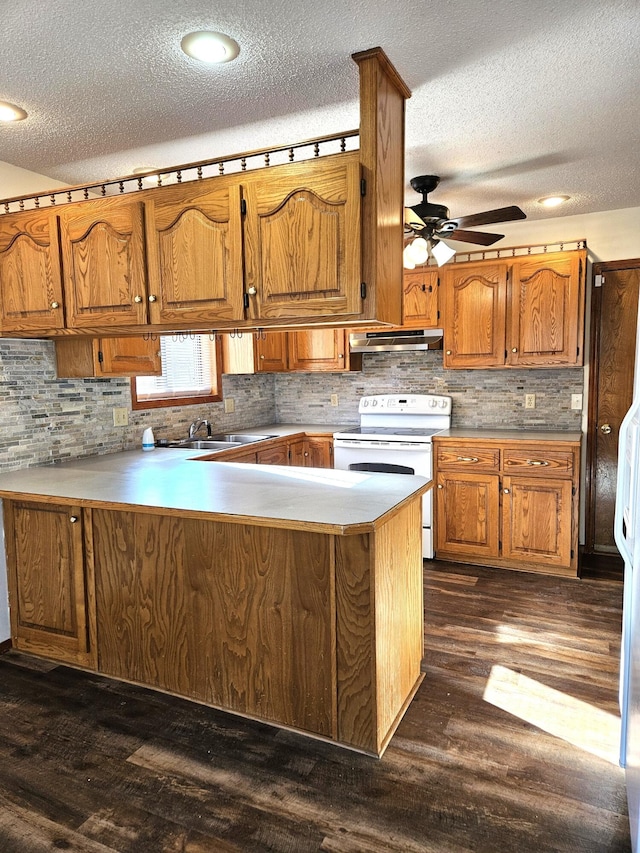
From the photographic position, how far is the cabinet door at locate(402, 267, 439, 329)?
4.18 metres

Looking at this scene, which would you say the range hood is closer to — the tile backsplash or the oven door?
the tile backsplash

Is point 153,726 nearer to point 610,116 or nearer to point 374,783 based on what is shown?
point 374,783

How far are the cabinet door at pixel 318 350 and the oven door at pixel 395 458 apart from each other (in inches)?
28.5

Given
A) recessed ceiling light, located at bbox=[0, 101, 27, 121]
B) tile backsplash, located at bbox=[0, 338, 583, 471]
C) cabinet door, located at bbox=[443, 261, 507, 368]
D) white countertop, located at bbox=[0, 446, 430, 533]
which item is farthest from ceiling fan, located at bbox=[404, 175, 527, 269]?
recessed ceiling light, located at bbox=[0, 101, 27, 121]

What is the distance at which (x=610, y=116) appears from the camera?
2.35 m

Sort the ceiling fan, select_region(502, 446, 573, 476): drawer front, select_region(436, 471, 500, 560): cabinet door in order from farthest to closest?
select_region(436, 471, 500, 560): cabinet door < select_region(502, 446, 573, 476): drawer front < the ceiling fan

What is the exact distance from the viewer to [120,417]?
3.47 m

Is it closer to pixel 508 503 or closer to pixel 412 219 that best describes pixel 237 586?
pixel 412 219

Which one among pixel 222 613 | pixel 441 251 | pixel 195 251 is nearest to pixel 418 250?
pixel 441 251

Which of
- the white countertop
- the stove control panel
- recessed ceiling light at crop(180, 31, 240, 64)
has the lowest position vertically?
the white countertop

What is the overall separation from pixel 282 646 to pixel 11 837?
3.20 ft

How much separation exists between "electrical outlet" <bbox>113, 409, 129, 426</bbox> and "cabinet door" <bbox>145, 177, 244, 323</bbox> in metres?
1.22

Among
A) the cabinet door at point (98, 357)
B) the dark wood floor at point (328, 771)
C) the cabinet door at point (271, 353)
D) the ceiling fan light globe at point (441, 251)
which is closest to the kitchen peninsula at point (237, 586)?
the dark wood floor at point (328, 771)

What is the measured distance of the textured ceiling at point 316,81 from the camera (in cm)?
168
